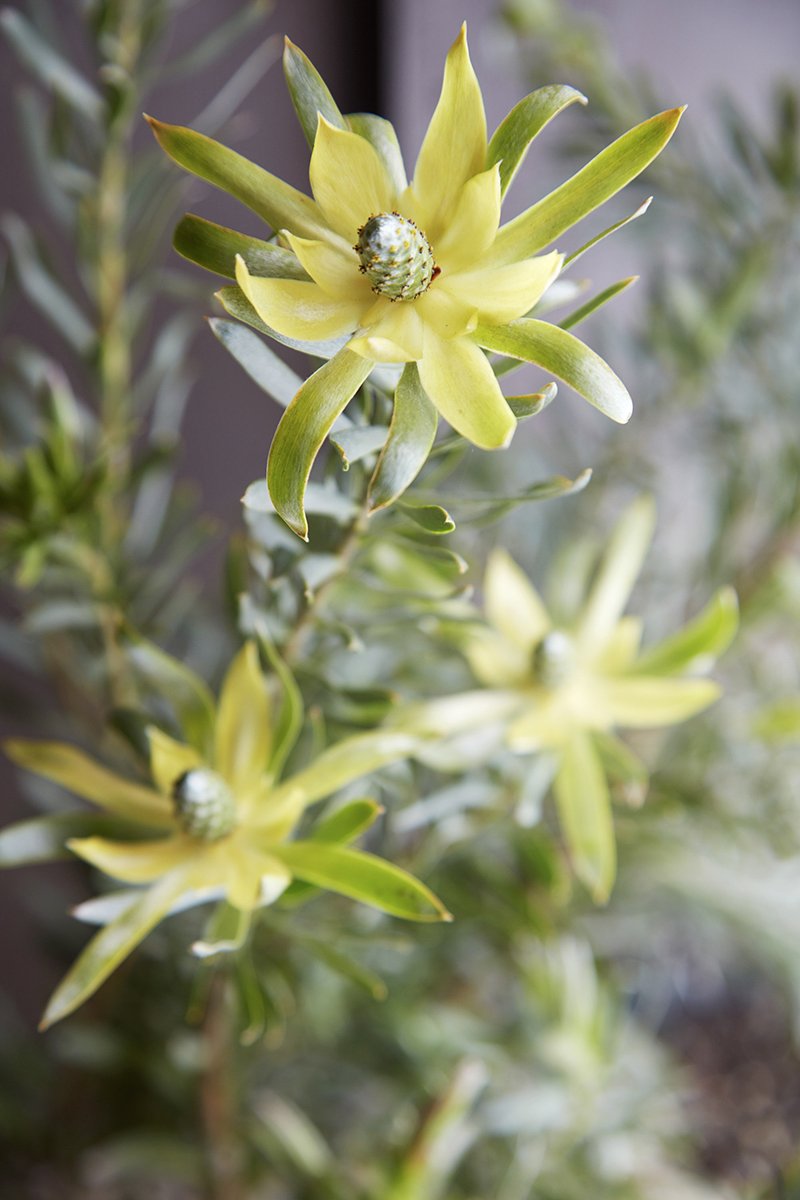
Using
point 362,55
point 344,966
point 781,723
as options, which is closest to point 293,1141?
point 344,966

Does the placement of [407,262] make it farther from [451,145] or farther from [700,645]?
[700,645]

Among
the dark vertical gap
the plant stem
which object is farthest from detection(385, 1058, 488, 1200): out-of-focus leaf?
the dark vertical gap

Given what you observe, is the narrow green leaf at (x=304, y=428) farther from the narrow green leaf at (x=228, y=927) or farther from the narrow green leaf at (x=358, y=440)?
the narrow green leaf at (x=228, y=927)

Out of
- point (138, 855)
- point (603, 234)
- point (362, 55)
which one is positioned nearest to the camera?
point (603, 234)

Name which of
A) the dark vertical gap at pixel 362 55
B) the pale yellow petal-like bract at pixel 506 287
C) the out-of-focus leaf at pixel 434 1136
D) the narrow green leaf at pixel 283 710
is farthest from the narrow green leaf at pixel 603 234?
the dark vertical gap at pixel 362 55

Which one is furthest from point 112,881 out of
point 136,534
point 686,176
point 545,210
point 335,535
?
point 686,176
